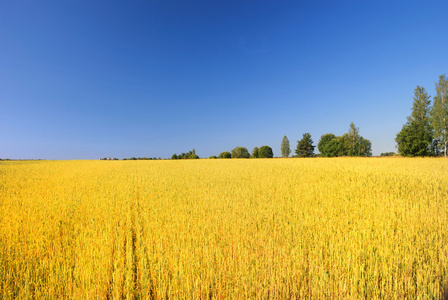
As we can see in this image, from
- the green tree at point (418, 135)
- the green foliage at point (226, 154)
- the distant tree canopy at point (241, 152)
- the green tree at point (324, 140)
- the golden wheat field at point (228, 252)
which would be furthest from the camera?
the distant tree canopy at point (241, 152)

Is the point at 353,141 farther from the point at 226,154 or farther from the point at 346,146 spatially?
the point at 226,154

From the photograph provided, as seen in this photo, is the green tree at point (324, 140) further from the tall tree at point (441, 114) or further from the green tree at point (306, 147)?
the tall tree at point (441, 114)

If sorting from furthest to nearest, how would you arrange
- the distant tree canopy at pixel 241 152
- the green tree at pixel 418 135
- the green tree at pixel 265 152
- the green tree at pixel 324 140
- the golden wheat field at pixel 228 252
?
the distant tree canopy at pixel 241 152 → the green tree at pixel 265 152 → the green tree at pixel 324 140 → the green tree at pixel 418 135 → the golden wheat field at pixel 228 252

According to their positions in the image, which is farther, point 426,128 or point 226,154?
point 226,154

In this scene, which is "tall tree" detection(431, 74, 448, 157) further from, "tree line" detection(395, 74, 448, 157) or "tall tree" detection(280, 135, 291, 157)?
"tall tree" detection(280, 135, 291, 157)

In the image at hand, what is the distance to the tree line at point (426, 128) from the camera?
1400 inches

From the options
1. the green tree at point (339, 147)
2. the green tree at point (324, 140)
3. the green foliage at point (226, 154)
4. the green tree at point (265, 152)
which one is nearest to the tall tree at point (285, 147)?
the green tree at point (265, 152)

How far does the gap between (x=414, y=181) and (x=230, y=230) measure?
11143mm

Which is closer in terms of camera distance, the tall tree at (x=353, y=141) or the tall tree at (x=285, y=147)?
the tall tree at (x=353, y=141)

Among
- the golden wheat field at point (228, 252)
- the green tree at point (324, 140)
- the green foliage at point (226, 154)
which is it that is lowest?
the golden wheat field at point (228, 252)

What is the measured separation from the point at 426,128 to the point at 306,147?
52.1 m

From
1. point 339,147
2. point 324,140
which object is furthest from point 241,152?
point 339,147

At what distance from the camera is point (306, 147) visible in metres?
89.2

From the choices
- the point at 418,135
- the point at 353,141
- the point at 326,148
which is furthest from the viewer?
the point at 326,148
